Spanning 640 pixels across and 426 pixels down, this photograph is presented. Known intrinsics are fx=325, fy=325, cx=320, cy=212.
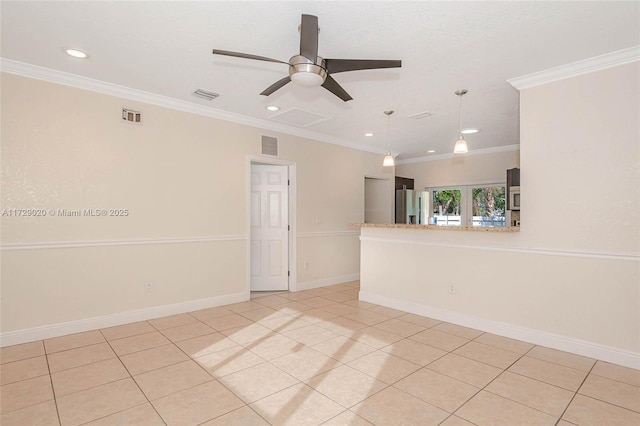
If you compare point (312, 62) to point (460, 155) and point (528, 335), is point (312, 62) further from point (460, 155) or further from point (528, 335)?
point (460, 155)

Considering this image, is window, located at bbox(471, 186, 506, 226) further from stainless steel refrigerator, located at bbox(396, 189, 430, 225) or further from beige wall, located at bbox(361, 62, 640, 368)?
beige wall, located at bbox(361, 62, 640, 368)

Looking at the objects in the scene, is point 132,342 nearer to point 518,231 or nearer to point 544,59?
point 518,231

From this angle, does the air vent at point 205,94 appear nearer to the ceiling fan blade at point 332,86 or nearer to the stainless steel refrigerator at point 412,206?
the ceiling fan blade at point 332,86

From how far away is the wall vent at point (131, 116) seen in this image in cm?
382

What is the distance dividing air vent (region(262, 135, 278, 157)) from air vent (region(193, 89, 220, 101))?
46.7 inches

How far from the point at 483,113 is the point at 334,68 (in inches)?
120

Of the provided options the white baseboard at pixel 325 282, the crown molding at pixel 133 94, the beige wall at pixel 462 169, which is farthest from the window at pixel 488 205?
the crown molding at pixel 133 94

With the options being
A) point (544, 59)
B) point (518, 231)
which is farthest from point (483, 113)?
point (518, 231)

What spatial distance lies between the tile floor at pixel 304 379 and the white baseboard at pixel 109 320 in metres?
0.10

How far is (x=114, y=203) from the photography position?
376 centimetres

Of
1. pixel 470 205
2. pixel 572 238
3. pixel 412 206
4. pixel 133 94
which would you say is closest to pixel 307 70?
pixel 133 94

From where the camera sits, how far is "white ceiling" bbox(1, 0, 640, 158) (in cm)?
231

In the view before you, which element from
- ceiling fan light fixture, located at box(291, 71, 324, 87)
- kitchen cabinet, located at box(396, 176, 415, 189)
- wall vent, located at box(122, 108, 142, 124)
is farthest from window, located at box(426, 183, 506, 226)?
wall vent, located at box(122, 108, 142, 124)

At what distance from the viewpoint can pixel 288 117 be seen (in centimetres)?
482
